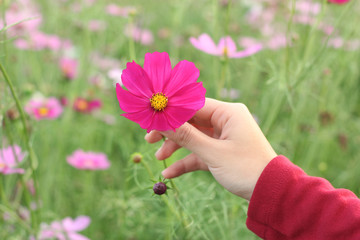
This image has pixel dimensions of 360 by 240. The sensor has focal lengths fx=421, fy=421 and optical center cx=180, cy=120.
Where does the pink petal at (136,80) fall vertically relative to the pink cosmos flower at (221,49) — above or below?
above

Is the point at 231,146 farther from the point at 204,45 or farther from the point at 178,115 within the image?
the point at 204,45

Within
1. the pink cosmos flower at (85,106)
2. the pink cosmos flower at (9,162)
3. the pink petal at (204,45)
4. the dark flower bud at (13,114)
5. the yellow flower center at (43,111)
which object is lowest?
the pink cosmos flower at (85,106)

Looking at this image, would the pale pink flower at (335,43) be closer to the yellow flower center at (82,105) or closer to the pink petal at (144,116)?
the yellow flower center at (82,105)

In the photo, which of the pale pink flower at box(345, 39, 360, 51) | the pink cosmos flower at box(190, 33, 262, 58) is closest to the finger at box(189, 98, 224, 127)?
the pink cosmos flower at box(190, 33, 262, 58)

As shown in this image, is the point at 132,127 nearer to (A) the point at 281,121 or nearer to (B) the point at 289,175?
(A) the point at 281,121

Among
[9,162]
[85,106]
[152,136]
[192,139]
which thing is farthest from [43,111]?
[192,139]

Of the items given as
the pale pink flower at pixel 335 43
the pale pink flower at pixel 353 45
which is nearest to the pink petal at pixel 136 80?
the pale pink flower at pixel 335 43

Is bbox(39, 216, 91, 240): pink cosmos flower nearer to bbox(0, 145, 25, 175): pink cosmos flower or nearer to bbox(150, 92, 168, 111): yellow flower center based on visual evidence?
bbox(0, 145, 25, 175): pink cosmos flower
